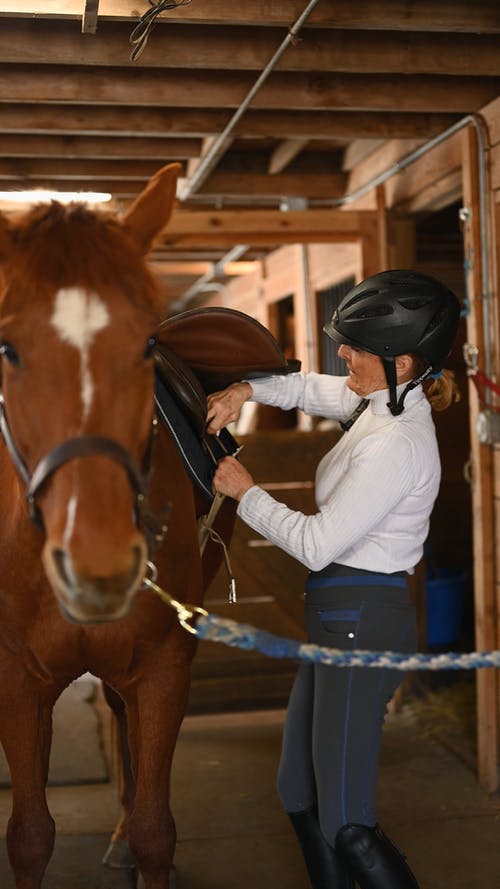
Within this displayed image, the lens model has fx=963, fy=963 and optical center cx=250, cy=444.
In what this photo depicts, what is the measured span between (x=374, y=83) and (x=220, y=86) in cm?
54

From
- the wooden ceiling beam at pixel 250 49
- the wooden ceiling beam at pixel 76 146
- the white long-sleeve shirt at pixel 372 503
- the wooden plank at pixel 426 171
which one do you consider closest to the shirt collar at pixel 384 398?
the white long-sleeve shirt at pixel 372 503

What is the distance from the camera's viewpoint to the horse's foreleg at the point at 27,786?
204 centimetres

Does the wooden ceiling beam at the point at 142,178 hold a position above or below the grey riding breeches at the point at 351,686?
above

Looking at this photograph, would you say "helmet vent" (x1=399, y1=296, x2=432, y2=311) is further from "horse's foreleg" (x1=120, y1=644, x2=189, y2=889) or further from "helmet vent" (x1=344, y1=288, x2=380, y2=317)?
"horse's foreleg" (x1=120, y1=644, x2=189, y2=889)

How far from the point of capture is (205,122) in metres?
3.73

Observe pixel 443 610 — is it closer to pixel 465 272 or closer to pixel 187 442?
pixel 465 272

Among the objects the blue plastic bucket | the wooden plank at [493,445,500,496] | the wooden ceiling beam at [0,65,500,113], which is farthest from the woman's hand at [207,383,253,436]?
the blue plastic bucket

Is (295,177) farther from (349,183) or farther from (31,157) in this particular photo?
(31,157)

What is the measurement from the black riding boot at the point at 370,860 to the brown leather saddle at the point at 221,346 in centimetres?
109

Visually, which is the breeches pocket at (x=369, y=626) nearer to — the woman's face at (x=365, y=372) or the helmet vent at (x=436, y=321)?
the woman's face at (x=365, y=372)

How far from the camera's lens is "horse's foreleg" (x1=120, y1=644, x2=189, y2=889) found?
2053mm

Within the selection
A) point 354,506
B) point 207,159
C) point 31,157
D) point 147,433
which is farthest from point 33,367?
point 31,157

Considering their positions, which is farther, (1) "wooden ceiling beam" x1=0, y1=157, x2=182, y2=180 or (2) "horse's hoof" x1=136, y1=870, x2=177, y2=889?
(1) "wooden ceiling beam" x1=0, y1=157, x2=182, y2=180

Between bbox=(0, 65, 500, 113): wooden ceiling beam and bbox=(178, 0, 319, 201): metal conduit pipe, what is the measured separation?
4.1 inches
